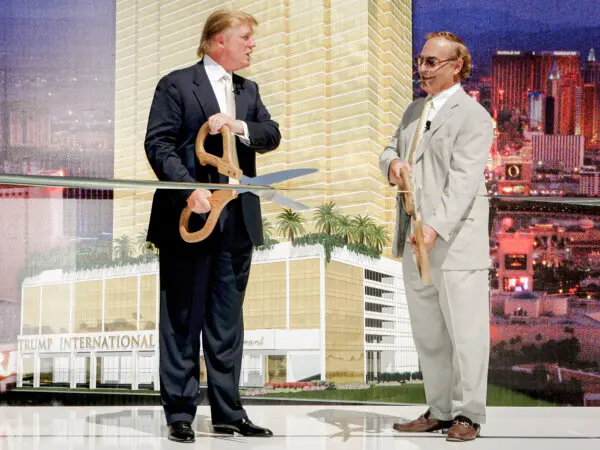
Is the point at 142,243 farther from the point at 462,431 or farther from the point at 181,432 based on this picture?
the point at 462,431

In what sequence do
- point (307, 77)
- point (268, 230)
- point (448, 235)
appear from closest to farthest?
point (448, 235), point (268, 230), point (307, 77)

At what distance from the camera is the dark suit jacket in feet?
7.87

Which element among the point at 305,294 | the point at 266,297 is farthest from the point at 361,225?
the point at 266,297

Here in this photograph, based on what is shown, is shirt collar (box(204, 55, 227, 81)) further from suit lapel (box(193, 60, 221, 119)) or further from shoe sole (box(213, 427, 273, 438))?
shoe sole (box(213, 427, 273, 438))

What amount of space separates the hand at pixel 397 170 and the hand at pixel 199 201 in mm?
586

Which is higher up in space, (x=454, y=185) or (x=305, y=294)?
(x=454, y=185)

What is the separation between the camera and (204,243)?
7.95ft

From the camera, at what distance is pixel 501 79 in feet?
13.9

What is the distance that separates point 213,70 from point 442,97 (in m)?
0.73

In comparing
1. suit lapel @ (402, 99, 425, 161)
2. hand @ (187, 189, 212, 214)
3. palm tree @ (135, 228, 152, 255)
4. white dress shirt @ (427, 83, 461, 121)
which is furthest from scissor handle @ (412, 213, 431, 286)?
palm tree @ (135, 228, 152, 255)

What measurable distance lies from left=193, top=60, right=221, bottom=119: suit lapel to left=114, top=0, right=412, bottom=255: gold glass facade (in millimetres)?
1604

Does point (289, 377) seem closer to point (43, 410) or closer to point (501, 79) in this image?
point (43, 410)

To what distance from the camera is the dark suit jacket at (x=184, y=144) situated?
94.4 inches

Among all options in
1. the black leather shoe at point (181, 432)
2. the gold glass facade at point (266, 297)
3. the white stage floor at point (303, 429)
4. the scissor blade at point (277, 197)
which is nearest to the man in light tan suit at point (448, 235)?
the white stage floor at point (303, 429)
